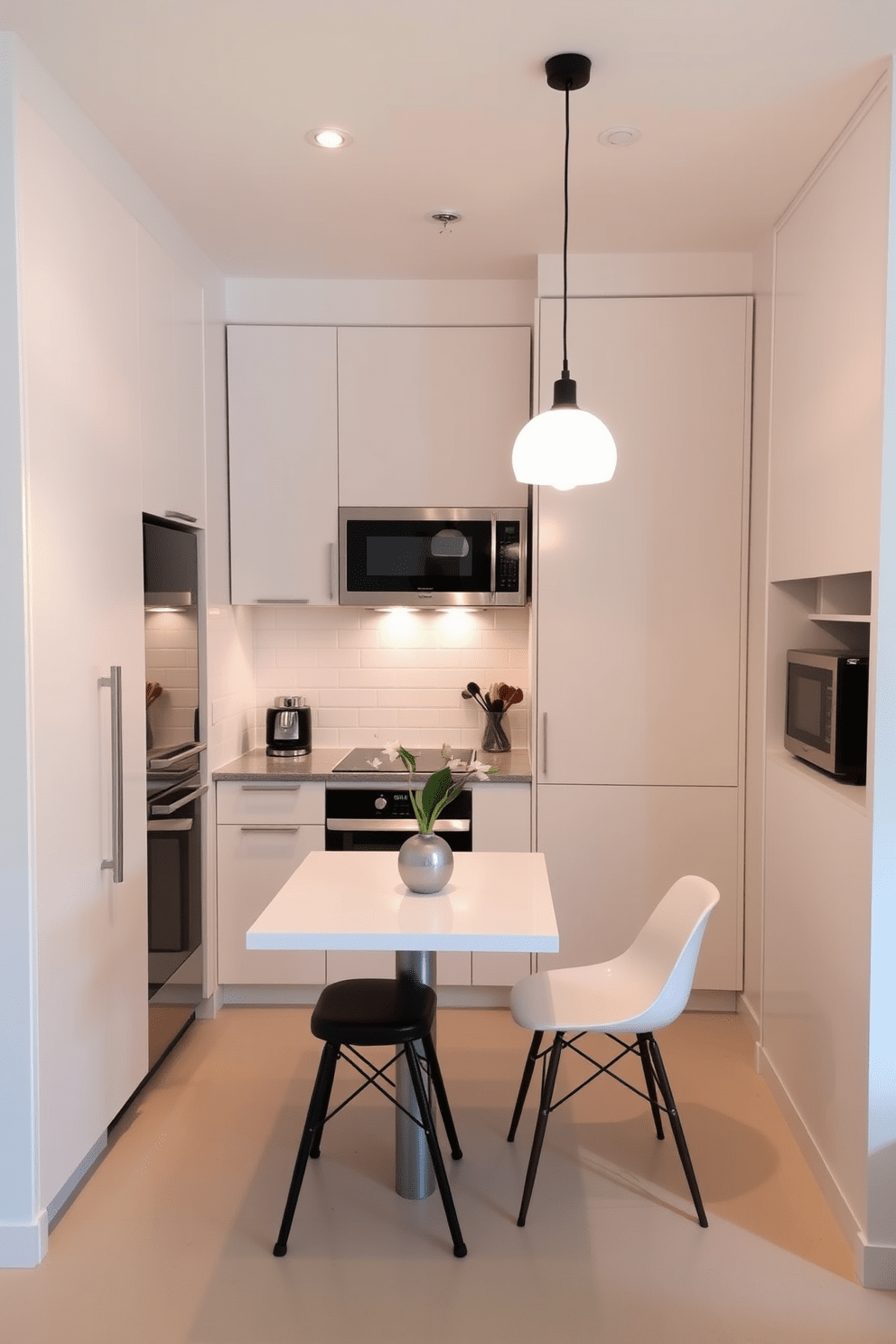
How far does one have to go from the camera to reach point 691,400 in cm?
381

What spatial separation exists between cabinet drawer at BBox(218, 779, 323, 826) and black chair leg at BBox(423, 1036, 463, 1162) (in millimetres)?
1273

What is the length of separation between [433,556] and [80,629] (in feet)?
5.64

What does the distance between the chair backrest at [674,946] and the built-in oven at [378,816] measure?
1.02 m

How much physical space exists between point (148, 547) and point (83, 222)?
0.92m

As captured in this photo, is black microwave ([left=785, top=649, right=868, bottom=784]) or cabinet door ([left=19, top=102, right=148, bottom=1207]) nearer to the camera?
cabinet door ([left=19, top=102, right=148, bottom=1207])

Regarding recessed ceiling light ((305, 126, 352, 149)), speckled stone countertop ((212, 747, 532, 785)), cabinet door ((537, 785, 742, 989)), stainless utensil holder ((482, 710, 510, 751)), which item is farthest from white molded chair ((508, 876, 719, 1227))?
recessed ceiling light ((305, 126, 352, 149))

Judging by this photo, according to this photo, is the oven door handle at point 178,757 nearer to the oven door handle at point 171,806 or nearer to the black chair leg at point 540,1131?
the oven door handle at point 171,806

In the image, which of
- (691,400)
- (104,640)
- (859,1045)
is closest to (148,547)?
(104,640)

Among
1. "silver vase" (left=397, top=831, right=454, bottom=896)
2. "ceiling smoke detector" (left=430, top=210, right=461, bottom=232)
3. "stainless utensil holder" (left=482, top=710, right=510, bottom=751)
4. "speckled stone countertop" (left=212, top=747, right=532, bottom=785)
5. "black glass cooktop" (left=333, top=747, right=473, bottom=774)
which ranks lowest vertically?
"silver vase" (left=397, top=831, right=454, bottom=896)

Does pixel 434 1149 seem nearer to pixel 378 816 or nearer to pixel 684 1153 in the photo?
pixel 684 1153

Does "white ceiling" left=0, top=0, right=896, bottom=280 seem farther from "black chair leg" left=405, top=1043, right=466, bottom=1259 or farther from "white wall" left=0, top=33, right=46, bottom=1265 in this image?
"black chair leg" left=405, top=1043, right=466, bottom=1259

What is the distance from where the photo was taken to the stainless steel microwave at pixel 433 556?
4.09 m

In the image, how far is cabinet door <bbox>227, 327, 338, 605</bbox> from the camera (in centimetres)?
411

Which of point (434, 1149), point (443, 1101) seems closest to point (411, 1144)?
point (443, 1101)
